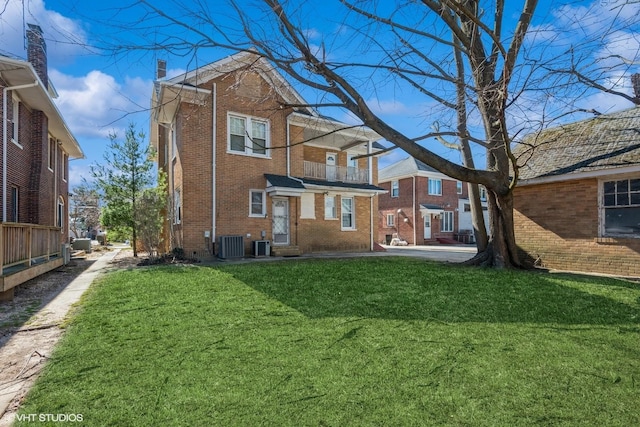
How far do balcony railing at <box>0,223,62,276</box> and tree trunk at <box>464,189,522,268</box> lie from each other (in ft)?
39.4

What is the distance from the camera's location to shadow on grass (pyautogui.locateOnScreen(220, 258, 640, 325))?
5461mm

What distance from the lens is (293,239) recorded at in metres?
16.5

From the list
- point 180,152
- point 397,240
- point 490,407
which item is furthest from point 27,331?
point 397,240

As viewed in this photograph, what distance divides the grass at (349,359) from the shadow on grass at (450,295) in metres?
0.06

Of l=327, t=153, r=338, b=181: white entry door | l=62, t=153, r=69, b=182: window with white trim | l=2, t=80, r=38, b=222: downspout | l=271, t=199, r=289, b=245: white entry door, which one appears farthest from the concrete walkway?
l=62, t=153, r=69, b=182: window with white trim

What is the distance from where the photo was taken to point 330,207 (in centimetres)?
1812

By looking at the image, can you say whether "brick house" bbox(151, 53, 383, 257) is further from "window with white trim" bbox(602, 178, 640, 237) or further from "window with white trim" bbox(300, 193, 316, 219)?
"window with white trim" bbox(602, 178, 640, 237)

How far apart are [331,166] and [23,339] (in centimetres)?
1513

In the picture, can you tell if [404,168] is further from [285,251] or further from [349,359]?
[349,359]

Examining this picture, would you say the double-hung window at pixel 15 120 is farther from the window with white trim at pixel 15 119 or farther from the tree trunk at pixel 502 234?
the tree trunk at pixel 502 234

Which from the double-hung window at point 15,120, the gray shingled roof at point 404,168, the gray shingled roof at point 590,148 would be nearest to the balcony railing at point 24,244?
the double-hung window at point 15,120

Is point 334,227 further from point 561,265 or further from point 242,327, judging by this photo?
point 242,327

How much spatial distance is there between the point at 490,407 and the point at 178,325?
3.96 meters

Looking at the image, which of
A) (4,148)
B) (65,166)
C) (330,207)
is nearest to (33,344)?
(4,148)
